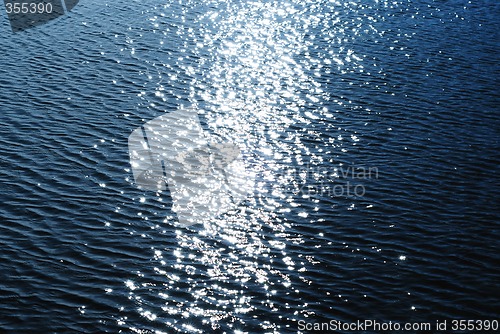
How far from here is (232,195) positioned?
41.2 meters

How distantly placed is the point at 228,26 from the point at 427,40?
22617mm

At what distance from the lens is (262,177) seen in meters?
43.4

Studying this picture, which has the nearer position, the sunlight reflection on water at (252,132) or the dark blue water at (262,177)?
the dark blue water at (262,177)

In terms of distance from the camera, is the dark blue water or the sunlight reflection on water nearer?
the dark blue water

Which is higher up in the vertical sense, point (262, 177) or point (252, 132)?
point (252, 132)

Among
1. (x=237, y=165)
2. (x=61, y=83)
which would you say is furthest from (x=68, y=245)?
(x=61, y=83)

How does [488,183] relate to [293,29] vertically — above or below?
below

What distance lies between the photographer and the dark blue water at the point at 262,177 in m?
31.5

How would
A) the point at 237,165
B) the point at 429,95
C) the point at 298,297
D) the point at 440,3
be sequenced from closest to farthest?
the point at 298,297 < the point at 237,165 < the point at 429,95 < the point at 440,3

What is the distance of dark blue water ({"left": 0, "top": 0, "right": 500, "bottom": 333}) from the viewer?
31.5 metres

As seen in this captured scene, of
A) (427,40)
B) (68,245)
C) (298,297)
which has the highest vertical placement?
(427,40)

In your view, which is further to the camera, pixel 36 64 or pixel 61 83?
pixel 36 64

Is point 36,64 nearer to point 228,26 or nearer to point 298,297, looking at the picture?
point 228,26

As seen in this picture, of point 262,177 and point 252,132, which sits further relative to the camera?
point 252,132
